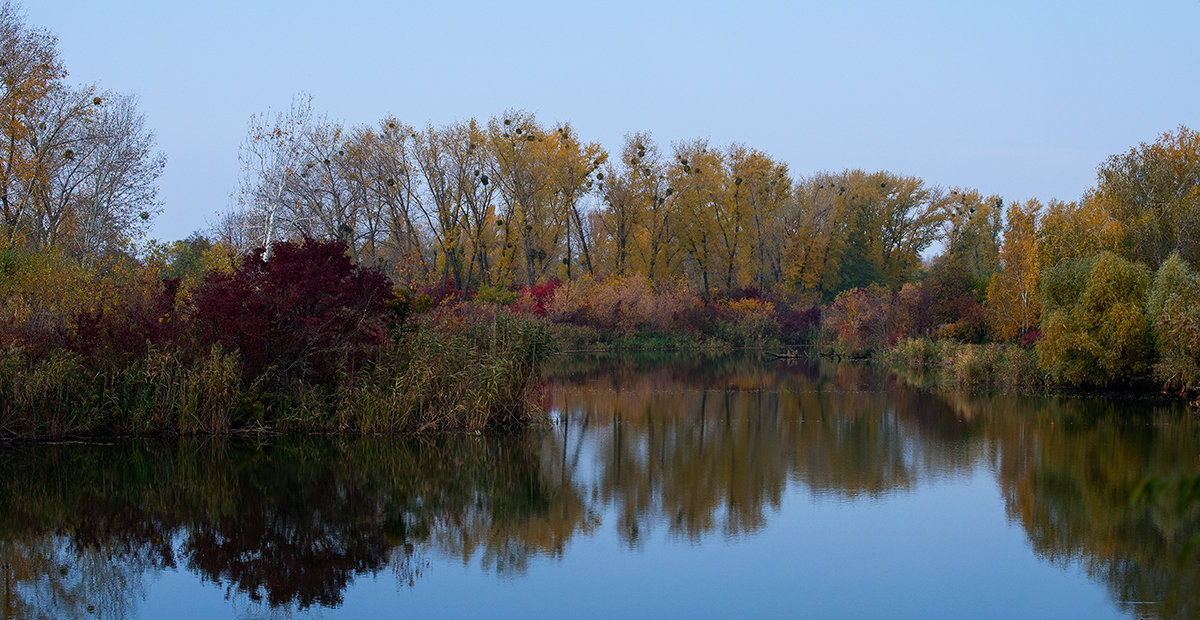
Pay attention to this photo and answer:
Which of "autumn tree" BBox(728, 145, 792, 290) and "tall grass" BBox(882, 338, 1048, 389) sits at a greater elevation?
"autumn tree" BBox(728, 145, 792, 290)

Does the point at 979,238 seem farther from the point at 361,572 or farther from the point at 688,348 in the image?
the point at 361,572

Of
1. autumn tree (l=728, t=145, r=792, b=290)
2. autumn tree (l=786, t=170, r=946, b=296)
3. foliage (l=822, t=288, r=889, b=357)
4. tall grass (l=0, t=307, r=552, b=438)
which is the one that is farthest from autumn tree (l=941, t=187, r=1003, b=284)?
tall grass (l=0, t=307, r=552, b=438)

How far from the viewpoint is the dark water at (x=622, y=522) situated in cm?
797

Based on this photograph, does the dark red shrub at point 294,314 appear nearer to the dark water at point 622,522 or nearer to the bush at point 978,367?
the dark water at point 622,522

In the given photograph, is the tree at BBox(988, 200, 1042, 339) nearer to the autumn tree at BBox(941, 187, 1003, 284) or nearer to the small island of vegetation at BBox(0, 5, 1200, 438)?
the small island of vegetation at BBox(0, 5, 1200, 438)

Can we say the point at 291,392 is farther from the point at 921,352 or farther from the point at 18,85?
the point at 921,352

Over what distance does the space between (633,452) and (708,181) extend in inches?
1584

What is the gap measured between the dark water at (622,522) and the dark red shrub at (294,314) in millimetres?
1441

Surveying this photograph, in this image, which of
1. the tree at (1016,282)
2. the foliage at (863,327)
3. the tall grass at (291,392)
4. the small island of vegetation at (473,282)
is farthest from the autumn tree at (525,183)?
the tall grass at (291,392)

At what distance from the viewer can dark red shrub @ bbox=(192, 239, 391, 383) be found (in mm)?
15531

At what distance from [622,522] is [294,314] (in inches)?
314

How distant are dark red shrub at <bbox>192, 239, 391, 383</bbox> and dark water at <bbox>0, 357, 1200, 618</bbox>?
1.44 metres

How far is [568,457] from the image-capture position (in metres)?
14.5

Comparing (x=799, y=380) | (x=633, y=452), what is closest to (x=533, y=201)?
(x=799, y=380)
